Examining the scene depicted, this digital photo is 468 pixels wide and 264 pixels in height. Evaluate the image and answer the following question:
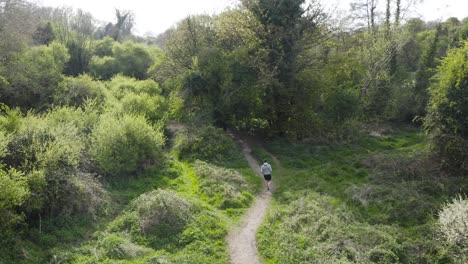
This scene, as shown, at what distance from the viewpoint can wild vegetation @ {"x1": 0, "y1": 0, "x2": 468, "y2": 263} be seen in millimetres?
13912

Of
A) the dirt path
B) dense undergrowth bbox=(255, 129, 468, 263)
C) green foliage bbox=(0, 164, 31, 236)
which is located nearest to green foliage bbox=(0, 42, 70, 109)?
green foliage bbox=(0, 164, 31, 236)

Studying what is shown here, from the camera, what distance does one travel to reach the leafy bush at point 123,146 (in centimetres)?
2070

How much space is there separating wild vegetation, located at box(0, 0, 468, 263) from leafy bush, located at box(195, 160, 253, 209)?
0.14 meters

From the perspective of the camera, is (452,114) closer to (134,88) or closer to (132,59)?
(134,88)

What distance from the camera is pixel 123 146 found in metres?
21.4

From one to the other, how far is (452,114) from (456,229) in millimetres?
9804

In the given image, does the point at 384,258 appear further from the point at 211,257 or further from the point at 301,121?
the point at 301,121

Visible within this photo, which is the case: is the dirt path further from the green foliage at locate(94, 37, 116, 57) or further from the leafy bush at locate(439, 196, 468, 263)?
the green foliage at locate(94, 37, 116, 57)

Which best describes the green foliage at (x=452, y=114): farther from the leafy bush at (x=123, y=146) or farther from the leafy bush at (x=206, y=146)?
the leafy bush at (x=123, y=146)

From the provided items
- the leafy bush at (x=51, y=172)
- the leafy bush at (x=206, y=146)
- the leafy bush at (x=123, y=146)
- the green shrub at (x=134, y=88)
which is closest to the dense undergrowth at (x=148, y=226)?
the leafy bush at (x=51, y=172)

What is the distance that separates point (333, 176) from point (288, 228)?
8469mm

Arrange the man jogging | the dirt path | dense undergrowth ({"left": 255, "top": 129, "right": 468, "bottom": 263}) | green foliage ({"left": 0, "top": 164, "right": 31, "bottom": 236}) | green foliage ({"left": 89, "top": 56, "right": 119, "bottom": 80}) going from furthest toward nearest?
green foliage ({"left": 89, "top": 56, "right": 119, "bottom": 80})
the man jogging
the dirt path
green foliage ({"left": 0, "top": 164, "right": 31, "bottom": 236})
dense undergrowth ({"left": 255, "top": 129, "right": 468, "bottom": 263})

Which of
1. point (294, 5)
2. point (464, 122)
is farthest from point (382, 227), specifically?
point (294, 5)

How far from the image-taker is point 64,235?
15.0 metres
